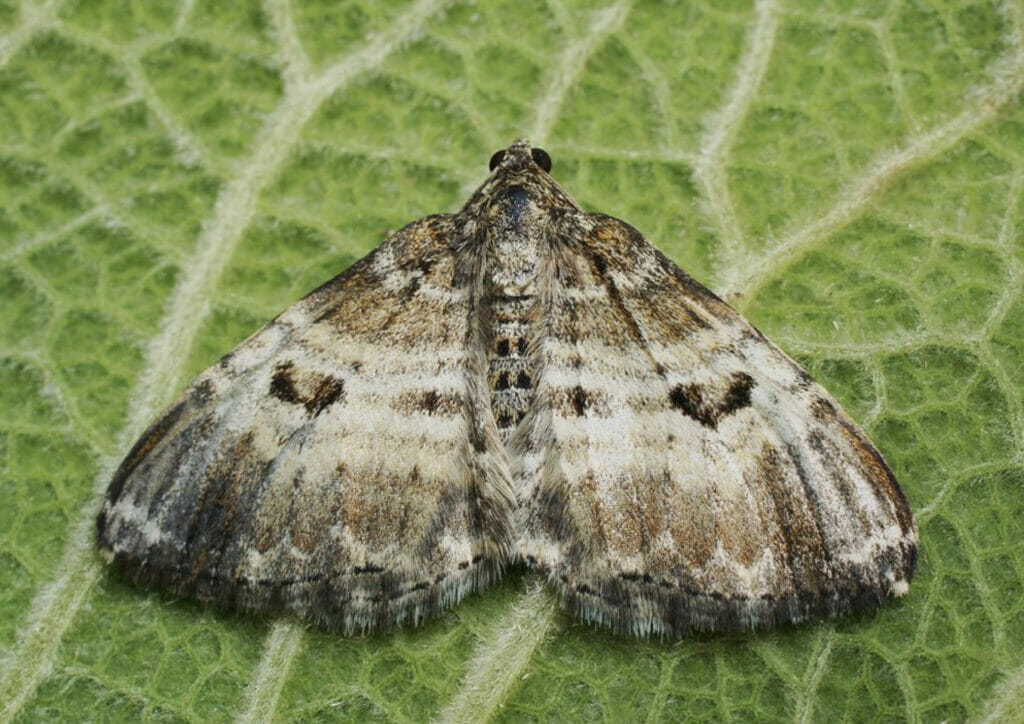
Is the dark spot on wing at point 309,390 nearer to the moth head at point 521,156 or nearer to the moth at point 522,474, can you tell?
the moth at point 522,474

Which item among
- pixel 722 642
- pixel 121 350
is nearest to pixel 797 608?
pixel 722 642

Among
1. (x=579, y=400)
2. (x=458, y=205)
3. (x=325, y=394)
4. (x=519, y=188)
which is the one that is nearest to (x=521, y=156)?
(x=519, y=188)

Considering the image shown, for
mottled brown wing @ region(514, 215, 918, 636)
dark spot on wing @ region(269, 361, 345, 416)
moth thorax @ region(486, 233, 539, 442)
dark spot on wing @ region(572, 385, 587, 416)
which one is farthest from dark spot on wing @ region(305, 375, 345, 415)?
dark spot on wing @ region(572, 385, 587, 416)

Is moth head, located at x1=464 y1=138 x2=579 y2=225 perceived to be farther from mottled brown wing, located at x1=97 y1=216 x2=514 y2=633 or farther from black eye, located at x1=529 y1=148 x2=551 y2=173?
mottled brown wing, located at x1=97 y1=216 x2=514 y2=633

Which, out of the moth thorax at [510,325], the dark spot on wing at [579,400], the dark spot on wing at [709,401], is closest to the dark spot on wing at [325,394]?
the moth thorax at [510,325]

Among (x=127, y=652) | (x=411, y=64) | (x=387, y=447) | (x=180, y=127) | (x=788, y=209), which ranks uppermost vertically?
(x=411, y=64)

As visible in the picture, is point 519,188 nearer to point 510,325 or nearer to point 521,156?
point 521,156

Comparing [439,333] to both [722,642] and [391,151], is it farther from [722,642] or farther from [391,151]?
[722,642]
